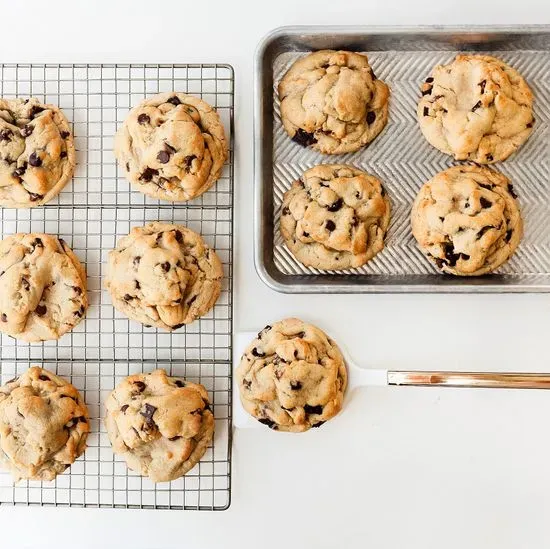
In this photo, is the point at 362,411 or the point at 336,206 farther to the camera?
the point at 362,411

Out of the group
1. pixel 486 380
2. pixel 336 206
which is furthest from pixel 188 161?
pixel 486 380

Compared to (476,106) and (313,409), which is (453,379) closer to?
(313,409)

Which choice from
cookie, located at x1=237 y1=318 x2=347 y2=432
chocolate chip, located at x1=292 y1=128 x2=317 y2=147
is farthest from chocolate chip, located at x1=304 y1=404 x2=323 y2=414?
chocolate chip, located at x1=292 y1=128 x2=317 y2=147

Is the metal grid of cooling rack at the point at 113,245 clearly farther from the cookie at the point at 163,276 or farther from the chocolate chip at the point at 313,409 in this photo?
the chocolate chip at the point at 313,409

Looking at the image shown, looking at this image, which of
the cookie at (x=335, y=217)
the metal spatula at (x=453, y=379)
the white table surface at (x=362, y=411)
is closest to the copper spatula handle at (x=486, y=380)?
the metal spatula at (x=453, y=379)

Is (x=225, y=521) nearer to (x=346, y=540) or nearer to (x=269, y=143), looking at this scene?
(x=346, y=540)

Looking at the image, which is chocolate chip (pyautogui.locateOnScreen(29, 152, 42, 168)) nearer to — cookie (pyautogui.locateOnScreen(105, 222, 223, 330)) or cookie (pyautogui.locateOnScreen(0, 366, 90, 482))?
cookie (pyautogui.locateOnScreen(105, 222, 223, 330))

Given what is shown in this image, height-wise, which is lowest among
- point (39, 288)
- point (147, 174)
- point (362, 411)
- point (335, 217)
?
point (362, 411)
